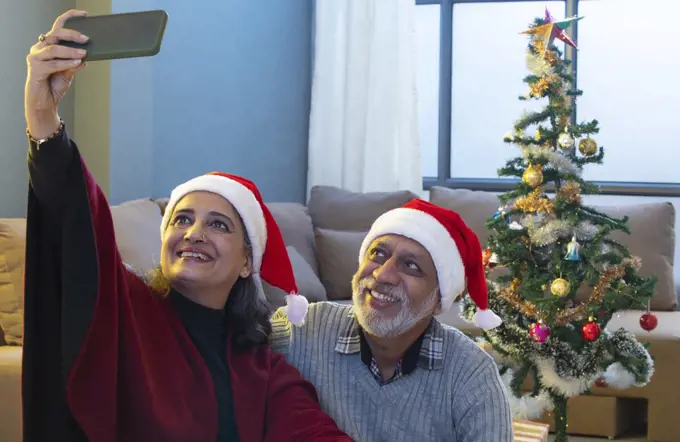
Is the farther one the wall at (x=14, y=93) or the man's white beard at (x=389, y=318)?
the wall at (x=14, y=93)

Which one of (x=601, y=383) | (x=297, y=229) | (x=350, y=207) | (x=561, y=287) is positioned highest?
(x=350, y=207)

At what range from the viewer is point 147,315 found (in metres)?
1.81

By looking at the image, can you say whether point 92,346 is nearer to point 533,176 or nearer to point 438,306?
point 438,306

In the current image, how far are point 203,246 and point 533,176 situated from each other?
1.93 meters

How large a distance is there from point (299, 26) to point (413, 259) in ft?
12.7

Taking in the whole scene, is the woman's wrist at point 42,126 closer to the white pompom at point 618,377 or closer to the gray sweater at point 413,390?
the gray sweater at point 413,390

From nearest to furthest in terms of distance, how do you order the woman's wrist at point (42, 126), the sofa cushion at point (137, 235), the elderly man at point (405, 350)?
the woman's wrist at point (42, 126)
the elderly man at point (405, 350)
the sofa cushion at point (137, 235)

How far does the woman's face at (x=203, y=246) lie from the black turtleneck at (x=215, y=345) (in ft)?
0.12

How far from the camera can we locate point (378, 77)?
553cm

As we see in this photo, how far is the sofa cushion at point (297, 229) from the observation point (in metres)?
4.55

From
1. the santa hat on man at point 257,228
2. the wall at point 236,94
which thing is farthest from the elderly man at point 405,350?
the wall at point 236,94

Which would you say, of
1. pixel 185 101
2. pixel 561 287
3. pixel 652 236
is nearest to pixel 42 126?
pixel 561 287

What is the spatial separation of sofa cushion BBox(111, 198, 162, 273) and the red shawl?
125cm

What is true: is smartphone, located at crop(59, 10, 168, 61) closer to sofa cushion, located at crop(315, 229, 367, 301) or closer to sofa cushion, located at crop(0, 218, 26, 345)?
sofa cushion, located at crop(0, 218, 26, 345)
